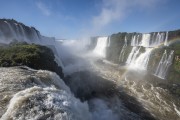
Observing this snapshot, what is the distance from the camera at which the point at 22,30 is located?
161 ft

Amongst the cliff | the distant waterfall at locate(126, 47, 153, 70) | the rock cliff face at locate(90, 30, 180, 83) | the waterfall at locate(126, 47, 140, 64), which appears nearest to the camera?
the cliff

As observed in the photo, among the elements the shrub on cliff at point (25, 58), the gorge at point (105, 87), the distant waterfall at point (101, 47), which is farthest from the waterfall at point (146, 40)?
the shrub on cliff at point (25, 58)

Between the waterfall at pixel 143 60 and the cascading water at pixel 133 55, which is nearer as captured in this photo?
the waterfall at pixel 143 60

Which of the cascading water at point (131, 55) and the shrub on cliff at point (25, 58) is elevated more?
the shrub on cliff at point (25, 58)

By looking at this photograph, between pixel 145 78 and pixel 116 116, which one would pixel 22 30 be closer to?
pixel 145 78

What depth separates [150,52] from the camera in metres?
38.8

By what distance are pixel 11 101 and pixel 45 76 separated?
5839 millimetres

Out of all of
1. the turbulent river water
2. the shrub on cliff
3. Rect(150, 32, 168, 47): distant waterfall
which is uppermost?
Rect(150, 32, 168, 47): distant waterfall

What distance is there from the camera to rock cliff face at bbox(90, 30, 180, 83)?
3348 cm

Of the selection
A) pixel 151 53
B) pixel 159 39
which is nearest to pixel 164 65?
pixel 151 53

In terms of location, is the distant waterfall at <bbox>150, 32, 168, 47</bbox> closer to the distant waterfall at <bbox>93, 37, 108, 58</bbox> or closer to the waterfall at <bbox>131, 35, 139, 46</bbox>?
the waterfall at <bbox>131, 35, 139, 46</bbox>

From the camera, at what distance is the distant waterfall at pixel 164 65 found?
33.7 m

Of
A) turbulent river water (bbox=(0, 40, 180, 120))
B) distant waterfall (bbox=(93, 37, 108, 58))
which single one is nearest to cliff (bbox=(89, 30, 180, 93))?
distant waterfall (bbox=(93, 37, 108, 58))

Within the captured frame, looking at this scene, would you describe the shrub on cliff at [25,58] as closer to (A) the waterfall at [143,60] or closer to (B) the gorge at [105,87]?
→ (B) the gorge at [105,87]
